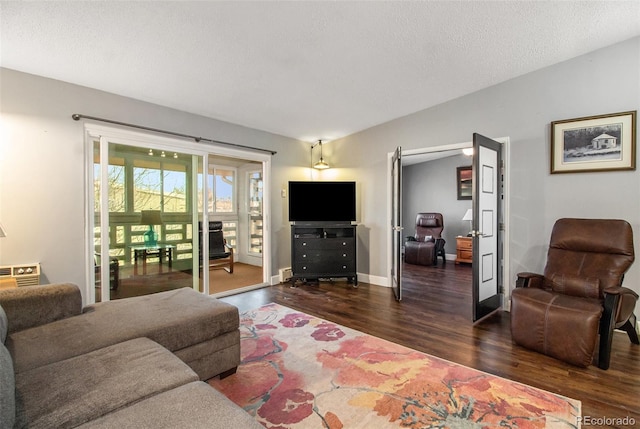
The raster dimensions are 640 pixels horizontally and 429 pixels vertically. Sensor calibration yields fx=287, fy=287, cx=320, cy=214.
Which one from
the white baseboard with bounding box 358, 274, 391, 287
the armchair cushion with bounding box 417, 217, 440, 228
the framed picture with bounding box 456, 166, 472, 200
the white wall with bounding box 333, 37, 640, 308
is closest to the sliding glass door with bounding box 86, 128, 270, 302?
the white baseboard with bounding box 358, 274, 391, 287

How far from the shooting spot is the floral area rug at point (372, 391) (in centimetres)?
162

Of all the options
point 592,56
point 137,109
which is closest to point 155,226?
point 137,109

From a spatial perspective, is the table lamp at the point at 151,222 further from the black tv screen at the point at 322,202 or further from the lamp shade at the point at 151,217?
the black tv screen at the point at 322,202

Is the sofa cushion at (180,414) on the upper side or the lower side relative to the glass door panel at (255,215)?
lower

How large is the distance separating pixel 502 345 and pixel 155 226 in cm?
387

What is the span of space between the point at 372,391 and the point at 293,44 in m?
2.71

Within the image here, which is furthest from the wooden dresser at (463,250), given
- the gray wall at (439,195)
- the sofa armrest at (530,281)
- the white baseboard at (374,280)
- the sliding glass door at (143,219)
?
the sliding glass door at (143,219)

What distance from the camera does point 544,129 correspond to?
3.19m

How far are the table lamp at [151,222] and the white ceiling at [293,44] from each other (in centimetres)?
130

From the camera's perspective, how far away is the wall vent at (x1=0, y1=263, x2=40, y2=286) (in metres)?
2.45

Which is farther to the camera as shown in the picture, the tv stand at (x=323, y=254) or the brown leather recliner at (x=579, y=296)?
the tv stand at (x=323, y=254)

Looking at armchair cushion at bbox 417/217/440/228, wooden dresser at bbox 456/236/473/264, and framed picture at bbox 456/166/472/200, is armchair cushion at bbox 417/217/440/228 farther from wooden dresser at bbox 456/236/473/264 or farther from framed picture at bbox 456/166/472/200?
framed picture at bbox 456/166/472/200

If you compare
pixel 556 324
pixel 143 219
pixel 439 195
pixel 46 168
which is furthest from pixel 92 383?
pixel 439 195

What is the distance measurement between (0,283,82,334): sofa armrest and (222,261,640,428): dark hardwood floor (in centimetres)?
183
